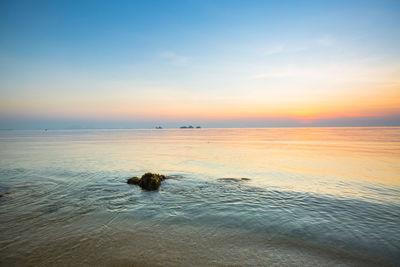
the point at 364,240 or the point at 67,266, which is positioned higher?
the point at 67,266

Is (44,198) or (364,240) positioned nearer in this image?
(364,240)

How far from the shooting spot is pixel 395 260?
20.2ft

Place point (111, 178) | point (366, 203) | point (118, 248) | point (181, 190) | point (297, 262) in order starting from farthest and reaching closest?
1. point (111, 178)
2. point (181, 190)
3. point (366, 203)
4. point (118, 248)
5. point (297, 262)

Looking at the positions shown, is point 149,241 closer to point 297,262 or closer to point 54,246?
point 54,246

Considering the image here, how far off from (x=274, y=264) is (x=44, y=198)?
12.9 metres

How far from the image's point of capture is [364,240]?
24.2 feet

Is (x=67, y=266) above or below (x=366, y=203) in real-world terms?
above

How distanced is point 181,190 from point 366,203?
36.3 feet

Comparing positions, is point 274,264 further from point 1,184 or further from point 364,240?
point 1,184

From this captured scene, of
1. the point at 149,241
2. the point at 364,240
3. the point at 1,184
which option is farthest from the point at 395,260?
the point at 1,184

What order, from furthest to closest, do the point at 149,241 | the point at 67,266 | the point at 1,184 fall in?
the point at 1,184
the point at 149,241
the point at 67,266

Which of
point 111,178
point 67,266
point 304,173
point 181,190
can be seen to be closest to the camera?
point 67,266

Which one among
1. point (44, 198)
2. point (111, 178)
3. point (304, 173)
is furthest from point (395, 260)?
point (111, 178)

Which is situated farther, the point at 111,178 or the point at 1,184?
the point at 111,178
